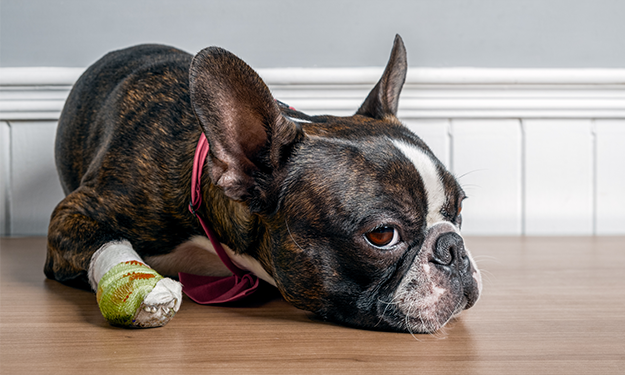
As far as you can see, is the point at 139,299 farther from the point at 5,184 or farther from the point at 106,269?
the point at 5,184

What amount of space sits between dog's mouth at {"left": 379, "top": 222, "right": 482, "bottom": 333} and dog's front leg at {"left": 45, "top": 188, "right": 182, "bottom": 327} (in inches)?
16.6

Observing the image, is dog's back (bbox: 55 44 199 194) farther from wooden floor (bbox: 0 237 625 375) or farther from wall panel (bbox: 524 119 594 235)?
wall panel (bbox: 524 119 594 235)

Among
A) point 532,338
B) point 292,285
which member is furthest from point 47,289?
point 532,338

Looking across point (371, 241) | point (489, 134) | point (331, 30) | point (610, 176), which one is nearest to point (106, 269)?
point (371, 241)

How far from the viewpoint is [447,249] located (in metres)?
1.06

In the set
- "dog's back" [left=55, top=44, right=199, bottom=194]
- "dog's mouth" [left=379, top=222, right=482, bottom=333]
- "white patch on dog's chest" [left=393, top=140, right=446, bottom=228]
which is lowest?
"dog's mouth" [left=379, top=222, right=482, bottom=333]

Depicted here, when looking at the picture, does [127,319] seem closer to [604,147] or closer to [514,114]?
[514,114]

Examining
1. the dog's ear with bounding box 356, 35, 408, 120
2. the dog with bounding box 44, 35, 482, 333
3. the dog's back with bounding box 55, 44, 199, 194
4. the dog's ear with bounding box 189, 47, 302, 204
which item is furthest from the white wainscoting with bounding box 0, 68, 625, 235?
the dog's ear with bounding box 189, 47, 302, 204

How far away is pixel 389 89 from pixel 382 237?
558 mm

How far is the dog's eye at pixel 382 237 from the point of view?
3.43 ft

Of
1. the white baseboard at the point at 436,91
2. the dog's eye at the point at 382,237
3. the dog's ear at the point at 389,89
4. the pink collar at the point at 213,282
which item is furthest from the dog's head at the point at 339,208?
the white baseboard at the point at 436,91

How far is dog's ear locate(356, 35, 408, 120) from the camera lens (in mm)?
1434

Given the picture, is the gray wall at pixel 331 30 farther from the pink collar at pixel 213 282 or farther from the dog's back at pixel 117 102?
the pink collar at pixel 213 282

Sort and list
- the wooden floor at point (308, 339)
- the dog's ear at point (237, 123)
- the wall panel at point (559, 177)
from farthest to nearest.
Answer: the wall panel at point (559, 177) < the dog's ear at point (237, 123) < the wooden floor at point (308, 339)
